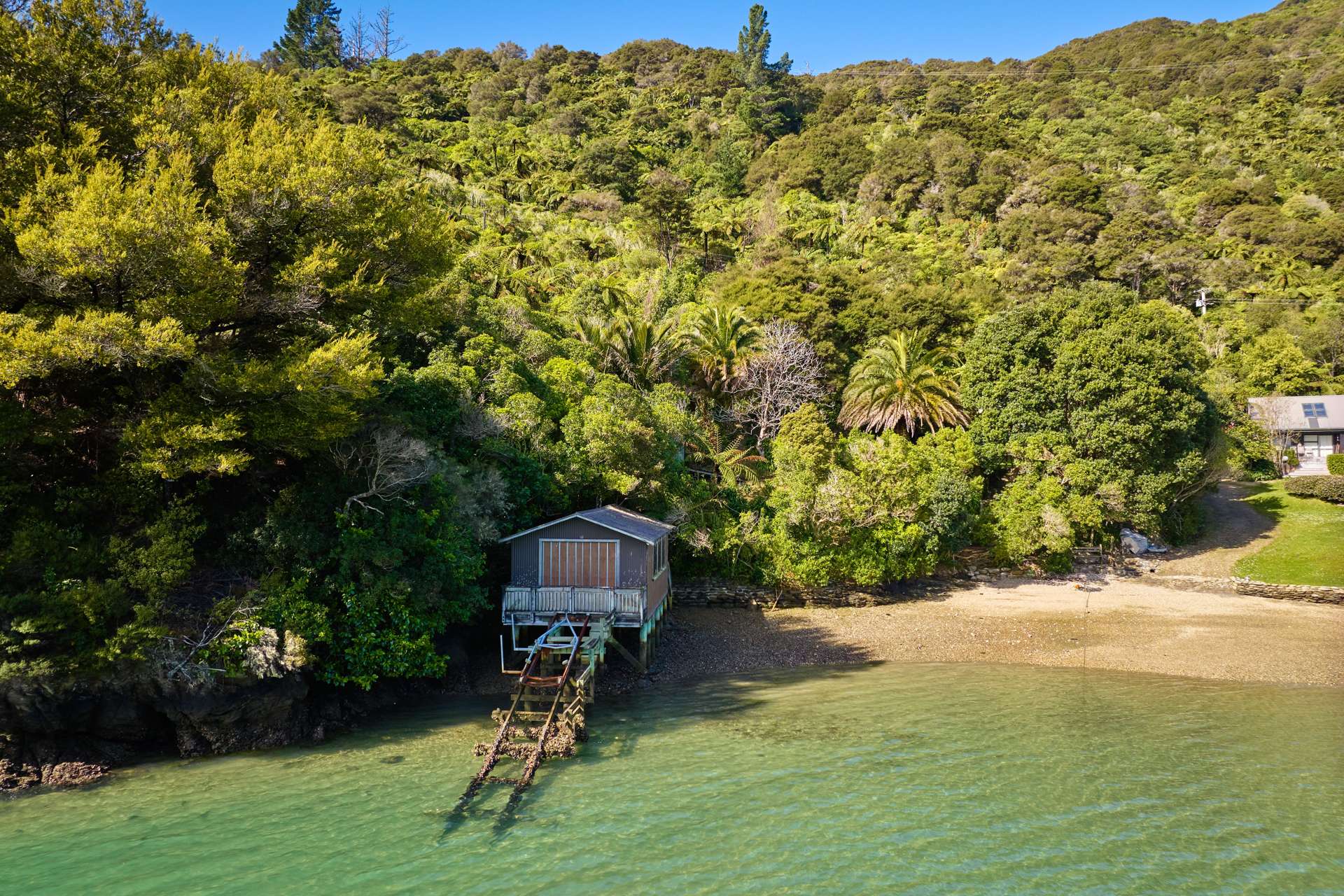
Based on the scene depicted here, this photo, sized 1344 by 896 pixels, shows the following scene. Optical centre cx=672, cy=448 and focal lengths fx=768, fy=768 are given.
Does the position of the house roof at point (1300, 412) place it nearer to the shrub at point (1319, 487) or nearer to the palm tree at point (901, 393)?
the shrub at point (1319, 487)

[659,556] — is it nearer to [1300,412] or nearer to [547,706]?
[547,706]

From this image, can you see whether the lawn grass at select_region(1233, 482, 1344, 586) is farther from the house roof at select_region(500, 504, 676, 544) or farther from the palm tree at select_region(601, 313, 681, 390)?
the palm tree at select_region(601, 313, 681, 390)

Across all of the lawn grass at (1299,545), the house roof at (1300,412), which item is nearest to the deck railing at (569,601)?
the lawn grass at (1299,545)

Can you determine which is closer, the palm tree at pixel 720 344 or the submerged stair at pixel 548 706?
the submerged stair at pixel 548 706

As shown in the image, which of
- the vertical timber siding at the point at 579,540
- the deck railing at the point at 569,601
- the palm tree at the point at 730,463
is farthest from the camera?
the palm tree at the point at 730,463

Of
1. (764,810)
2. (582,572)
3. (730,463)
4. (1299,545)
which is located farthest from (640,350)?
(1299,545)

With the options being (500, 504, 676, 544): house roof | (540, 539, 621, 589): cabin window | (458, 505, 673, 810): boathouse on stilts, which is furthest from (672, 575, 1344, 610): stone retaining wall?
(540, 539, 621, 589): cabin window
